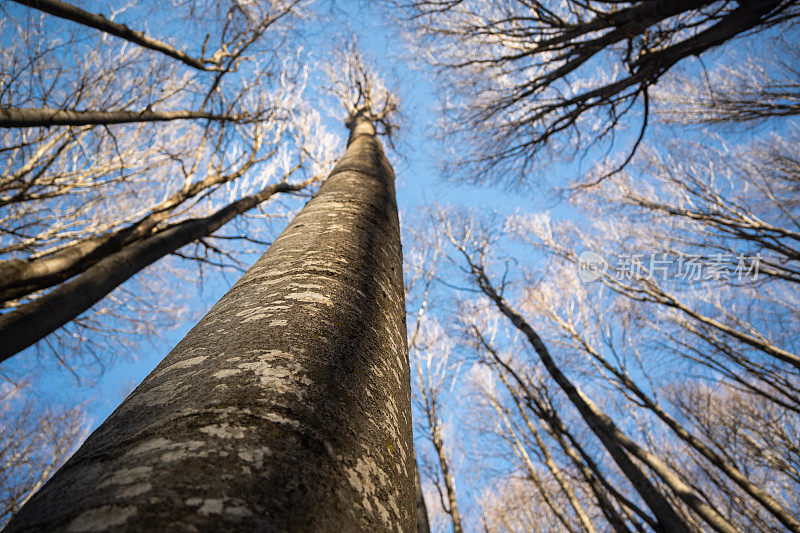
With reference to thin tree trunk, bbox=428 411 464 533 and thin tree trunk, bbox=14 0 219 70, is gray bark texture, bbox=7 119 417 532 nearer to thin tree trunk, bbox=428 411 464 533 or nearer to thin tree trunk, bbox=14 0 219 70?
thin tree trunk, bbox=14 0 219 70

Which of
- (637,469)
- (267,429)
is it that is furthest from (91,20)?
(637,469)

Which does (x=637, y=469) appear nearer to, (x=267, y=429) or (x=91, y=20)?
(x=267, y=429)

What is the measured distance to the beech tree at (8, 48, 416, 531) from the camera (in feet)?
1.22

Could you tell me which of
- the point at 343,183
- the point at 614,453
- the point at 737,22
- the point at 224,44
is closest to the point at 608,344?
the point at 614,453

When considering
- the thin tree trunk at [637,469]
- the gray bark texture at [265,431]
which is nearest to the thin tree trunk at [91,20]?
the gray bark texture at [265,431]

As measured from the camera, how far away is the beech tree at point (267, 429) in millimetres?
372

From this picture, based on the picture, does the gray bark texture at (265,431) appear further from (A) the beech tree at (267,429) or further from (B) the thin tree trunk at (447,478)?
(B) the thin tree trunk at (447,478)

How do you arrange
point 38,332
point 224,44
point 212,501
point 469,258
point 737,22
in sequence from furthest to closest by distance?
point 469,258
point 224,44
point 737,22
point 38,332
point 212,501

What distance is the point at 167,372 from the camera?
629mm

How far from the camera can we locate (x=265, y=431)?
46 cm

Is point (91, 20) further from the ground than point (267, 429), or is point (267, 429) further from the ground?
point (91, 20)

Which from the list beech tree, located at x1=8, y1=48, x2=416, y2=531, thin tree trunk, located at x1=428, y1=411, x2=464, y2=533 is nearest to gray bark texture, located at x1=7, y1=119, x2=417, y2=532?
beech tree, located at x1=8, y1=48, x2=416, y2=531

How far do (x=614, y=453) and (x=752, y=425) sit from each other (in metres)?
7.39

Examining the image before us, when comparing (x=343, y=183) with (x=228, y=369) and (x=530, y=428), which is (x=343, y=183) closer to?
(x=228, y=369)
